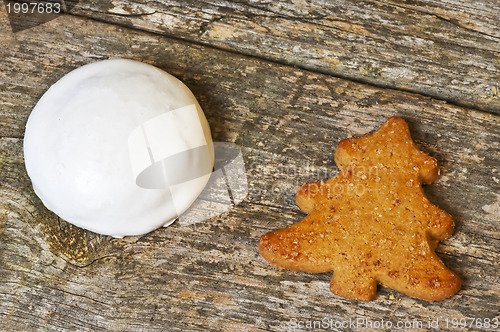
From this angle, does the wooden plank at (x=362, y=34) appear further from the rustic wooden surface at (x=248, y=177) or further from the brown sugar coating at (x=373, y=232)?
the brown sugar coating at (x=373, y=232)

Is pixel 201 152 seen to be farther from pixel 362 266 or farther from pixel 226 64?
pixel 362 266

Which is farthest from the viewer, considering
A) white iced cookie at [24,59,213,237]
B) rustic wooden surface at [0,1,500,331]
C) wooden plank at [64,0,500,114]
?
wooden plank at [64,0,500,114]

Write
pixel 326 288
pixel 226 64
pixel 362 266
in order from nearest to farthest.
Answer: pixel 362 266 < pixel 326 288 < pixel 226 64

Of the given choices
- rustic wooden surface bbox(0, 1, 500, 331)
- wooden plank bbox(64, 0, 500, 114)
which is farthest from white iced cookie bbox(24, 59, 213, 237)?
wooden plank bbox(64, 0, 500, 114)

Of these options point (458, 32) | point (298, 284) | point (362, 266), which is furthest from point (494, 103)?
point (298, 284)

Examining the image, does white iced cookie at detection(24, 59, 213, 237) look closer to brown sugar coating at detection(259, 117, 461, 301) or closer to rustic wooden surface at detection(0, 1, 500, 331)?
rustic wooden surface at detection(0, 1, 500, 331)

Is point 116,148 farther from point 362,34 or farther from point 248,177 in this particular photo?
point 362,34
